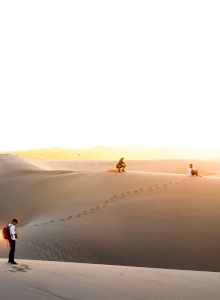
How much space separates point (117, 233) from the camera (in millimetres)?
15109

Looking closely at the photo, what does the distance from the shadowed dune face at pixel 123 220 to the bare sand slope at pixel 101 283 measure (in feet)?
10.1

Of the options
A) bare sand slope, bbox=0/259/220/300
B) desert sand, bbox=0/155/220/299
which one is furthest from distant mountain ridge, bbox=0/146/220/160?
bare sand slope, bbox=0/259/220/300

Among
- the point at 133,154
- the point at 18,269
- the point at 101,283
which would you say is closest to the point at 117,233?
the point at 18,269

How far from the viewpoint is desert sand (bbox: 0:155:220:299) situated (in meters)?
8.73

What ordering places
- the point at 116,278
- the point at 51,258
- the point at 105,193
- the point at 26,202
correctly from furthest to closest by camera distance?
1. the point at 26,202
2. the point at 105,193
3. the point at 51,258
4. the point at 116,278

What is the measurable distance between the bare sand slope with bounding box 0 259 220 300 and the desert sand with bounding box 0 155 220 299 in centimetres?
2

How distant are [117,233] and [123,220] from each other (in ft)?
5.06

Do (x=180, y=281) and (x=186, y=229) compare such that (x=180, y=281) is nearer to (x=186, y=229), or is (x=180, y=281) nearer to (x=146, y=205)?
(x=186, y=229)

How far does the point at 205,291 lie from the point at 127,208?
31.6 ft

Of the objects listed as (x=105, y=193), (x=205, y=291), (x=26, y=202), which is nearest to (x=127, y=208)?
(x=105, y=193)

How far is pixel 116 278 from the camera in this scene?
9242mm

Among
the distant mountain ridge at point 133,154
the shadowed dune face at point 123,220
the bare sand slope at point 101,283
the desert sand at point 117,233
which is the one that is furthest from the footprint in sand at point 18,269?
the distant mountain ridge at point 133,154

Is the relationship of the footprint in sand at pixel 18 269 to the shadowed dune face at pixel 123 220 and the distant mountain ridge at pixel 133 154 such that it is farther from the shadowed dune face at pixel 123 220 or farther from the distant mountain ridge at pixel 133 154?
the distant mountain ridge at pixel 133 154

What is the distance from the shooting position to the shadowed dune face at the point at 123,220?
13.6 meters
